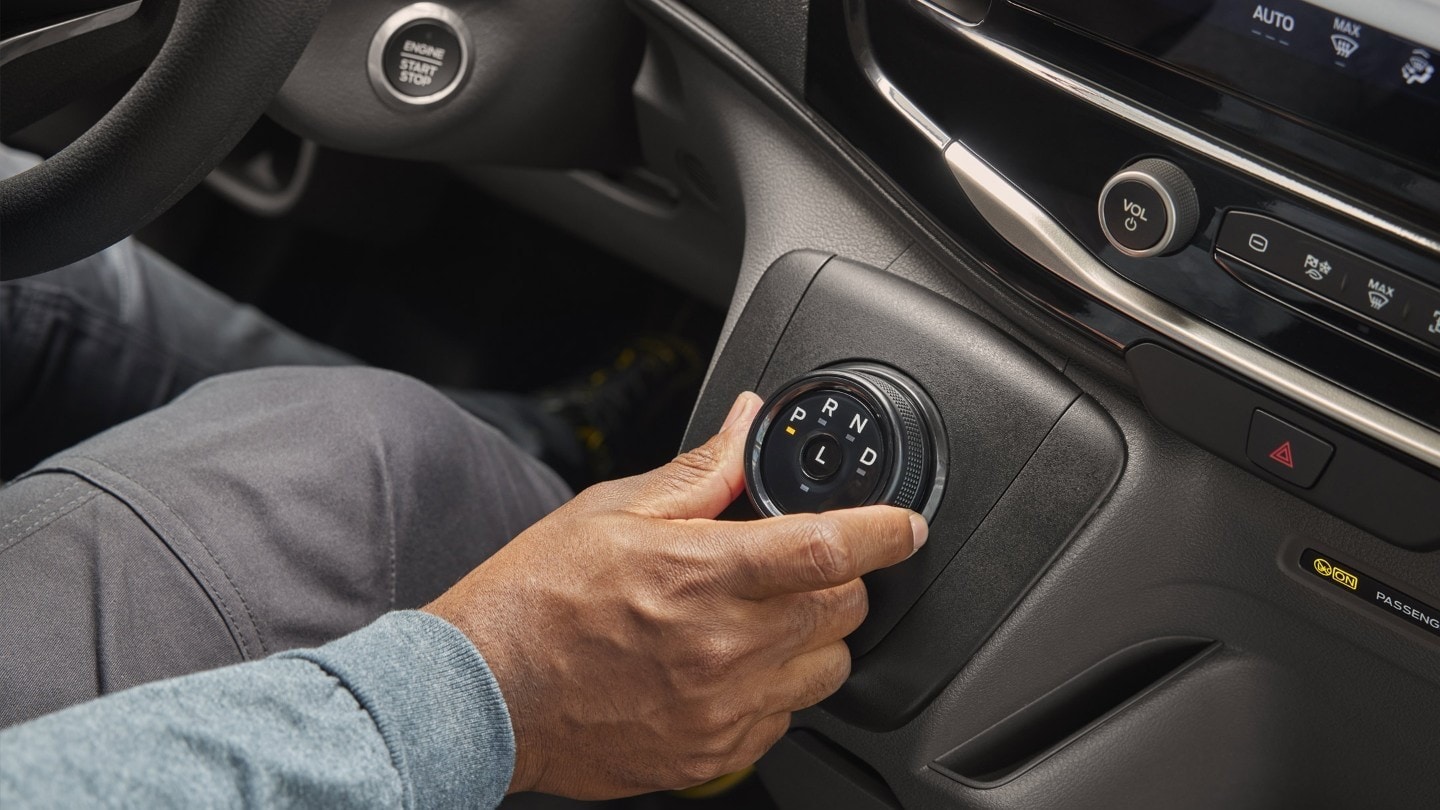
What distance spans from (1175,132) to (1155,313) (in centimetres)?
9

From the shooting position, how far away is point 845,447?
26.2 inches

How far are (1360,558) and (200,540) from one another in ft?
2.04

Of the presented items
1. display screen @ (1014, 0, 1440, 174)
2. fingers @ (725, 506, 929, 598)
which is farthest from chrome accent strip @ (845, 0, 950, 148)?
fingers @ (725, 506, 929, 598)

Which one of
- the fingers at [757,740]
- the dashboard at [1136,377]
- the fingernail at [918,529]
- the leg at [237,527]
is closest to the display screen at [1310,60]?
the dashboard at [1136,377]

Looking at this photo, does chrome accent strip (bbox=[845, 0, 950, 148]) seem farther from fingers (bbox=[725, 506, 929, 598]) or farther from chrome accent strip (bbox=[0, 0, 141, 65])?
chrome accent strip (bbox=[0, 0, 141, 65])

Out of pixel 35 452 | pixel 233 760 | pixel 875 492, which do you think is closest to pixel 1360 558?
pixel 875 492

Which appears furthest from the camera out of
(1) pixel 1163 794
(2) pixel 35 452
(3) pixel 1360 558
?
(2) pixel 35 452

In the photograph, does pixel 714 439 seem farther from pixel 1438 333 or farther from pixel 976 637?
pixel 1438 333

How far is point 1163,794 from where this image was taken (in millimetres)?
723

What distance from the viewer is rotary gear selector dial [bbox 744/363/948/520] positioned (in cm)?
66

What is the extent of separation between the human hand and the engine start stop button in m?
0.36

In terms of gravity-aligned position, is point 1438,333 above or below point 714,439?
above

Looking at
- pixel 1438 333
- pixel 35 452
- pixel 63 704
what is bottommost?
pixel 35 452

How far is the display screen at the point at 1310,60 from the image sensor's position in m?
0.53
